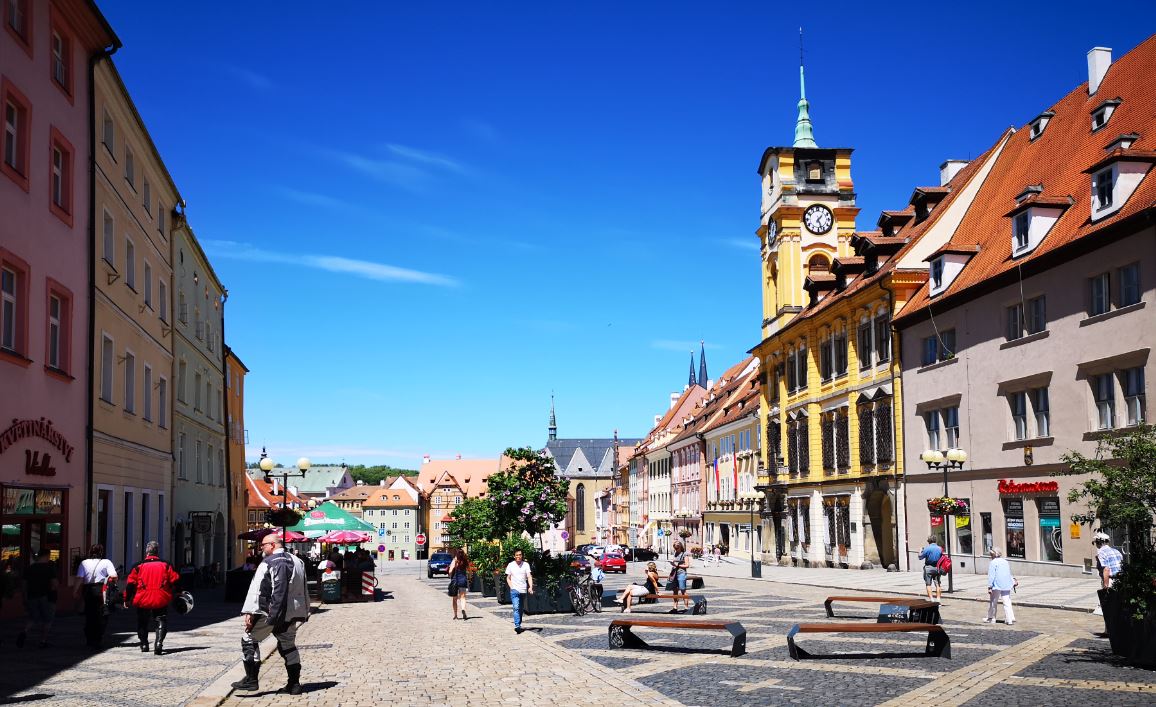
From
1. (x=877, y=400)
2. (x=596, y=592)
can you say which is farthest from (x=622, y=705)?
(x=877, y=400)

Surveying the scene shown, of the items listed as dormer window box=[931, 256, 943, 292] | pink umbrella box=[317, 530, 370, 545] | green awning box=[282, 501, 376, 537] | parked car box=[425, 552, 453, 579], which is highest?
dormer window box=[931, 256, 943, 292]

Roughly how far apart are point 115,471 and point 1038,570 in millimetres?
26849

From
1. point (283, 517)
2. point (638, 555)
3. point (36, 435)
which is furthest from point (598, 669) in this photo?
point (638, 555)

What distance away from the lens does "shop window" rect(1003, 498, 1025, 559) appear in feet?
120

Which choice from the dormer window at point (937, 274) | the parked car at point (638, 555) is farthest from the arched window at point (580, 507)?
the dormer window at point (937, 274)

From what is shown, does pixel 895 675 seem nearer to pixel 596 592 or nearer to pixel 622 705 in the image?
pixel 622 705

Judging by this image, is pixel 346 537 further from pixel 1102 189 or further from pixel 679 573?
pixel 1102 189

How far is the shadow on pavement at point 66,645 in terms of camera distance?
44.9ft

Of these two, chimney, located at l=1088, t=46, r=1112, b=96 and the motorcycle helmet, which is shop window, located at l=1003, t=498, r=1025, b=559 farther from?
the motorcycle helmet

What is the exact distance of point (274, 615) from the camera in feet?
43.0

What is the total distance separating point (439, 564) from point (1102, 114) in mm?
44188

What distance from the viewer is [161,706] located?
1189 cm

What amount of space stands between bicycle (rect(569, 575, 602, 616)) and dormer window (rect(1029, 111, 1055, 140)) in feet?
88.2

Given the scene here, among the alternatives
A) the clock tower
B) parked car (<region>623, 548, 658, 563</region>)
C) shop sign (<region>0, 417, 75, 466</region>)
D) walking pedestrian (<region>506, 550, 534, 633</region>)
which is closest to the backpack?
walking pedestrian (<region>506, 550, 534, 633</region>)
